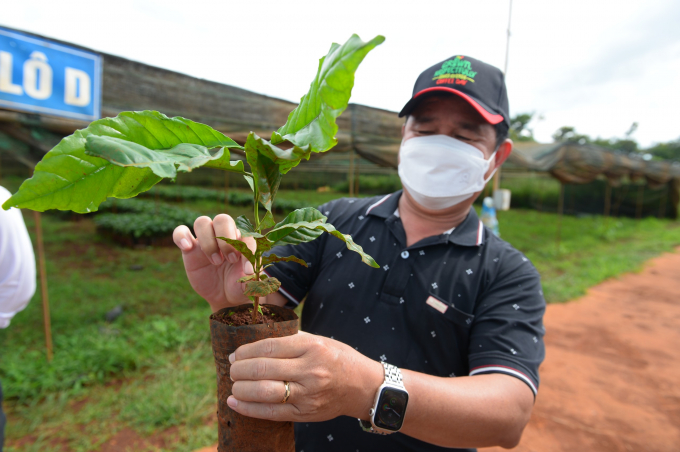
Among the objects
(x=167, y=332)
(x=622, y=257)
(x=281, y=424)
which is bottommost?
(x=167, y=332)

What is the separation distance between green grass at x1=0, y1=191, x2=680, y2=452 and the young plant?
2459 mm

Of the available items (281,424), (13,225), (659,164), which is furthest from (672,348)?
(659,164)

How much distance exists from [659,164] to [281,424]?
740 inches

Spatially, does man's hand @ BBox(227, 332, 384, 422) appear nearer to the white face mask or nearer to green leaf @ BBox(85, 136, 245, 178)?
green leaf @ BBox(85, 136, 245, 178)

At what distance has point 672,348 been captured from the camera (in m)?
4.64

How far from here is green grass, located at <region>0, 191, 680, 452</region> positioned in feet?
9.12

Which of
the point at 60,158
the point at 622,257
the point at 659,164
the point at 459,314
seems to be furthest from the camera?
the point at 659,164

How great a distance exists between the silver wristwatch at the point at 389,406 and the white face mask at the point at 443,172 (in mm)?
799

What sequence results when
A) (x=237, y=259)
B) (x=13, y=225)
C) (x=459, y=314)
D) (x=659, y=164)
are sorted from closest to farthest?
(x=237, y=259)
(x=459, y=314)
(x=13, y=225)
(x=659, y=164)


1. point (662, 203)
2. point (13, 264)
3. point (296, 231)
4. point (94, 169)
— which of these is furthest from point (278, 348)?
point (662, 203)

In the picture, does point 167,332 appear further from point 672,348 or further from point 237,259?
point 672,348

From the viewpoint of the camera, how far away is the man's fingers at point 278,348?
2.77 feet

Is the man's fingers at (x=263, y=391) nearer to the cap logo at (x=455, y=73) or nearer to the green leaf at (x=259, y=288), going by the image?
the green leaf at (x=259, y=288)

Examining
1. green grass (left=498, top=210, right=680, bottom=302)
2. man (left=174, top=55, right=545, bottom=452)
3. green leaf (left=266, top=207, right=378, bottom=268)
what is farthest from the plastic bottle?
green leaf (left=266, top=207, right=378, bottom=268)
